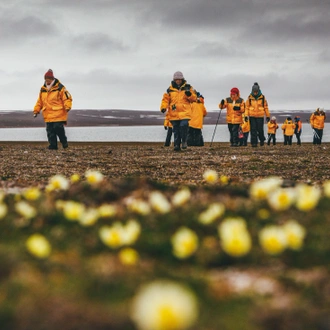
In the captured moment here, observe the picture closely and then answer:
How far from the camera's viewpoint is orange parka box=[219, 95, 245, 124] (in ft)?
83.0

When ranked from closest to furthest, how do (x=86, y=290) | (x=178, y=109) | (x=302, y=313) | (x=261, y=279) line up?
(x=302, y=313) → (x=86, y=290) → (x=261, y=279) → (x=178, y=109)

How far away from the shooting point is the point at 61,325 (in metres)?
2.12

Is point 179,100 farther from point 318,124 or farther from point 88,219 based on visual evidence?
point 318,124

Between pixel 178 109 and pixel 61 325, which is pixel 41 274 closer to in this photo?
pixel 61 325

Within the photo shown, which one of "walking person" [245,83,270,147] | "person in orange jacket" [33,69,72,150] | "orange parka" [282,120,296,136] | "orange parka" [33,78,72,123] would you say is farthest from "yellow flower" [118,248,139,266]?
"orange parka" [282,120,296,136]

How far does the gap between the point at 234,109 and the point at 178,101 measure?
7392 mm

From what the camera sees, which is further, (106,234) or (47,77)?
(47,77)

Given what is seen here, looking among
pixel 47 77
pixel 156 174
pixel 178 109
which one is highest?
pixel 47 77

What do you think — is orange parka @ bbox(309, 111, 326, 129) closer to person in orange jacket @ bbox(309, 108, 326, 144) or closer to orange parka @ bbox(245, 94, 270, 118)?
person in orange jacket @ bbox(309, 108, 326, 144)

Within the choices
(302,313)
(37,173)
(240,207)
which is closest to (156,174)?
(37,173)

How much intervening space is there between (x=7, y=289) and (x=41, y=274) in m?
0.28

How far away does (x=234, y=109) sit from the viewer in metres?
25.3

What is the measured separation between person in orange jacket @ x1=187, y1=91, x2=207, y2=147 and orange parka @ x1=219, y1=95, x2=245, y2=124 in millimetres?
1034

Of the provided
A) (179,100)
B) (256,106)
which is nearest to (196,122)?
(256,106)
